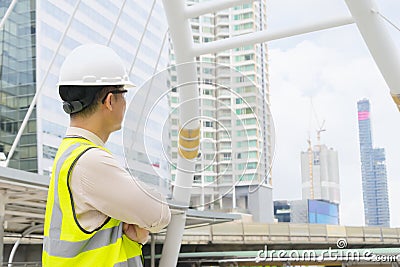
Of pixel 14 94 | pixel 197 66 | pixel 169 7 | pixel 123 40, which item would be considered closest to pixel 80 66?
pixel 197 66

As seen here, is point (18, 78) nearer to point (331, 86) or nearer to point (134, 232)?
point (134, 232)

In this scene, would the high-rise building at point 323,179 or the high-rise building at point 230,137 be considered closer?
the high-rise building at point 230,137

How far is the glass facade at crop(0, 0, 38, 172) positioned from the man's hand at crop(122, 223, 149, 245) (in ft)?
49.3

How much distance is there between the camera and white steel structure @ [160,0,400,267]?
7.41 ft

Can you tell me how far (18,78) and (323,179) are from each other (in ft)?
139

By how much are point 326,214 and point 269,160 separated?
1821 inches

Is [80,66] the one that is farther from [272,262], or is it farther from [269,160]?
[272,262]

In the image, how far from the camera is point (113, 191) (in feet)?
4.11

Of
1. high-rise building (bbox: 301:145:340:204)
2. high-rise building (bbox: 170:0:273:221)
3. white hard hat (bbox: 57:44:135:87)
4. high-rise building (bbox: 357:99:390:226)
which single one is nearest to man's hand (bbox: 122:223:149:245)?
white hard hat (bbox: 57:44:135:87)

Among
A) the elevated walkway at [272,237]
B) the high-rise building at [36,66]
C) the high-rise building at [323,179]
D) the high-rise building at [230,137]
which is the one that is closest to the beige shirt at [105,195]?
the high-rise building at [230,137]

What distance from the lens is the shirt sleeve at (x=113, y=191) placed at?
4.09ft

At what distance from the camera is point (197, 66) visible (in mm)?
2021

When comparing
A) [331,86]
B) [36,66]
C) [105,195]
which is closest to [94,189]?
[105,195]

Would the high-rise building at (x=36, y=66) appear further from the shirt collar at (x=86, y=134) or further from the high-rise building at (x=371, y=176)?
the high-rise building at (x=371, y=176)
